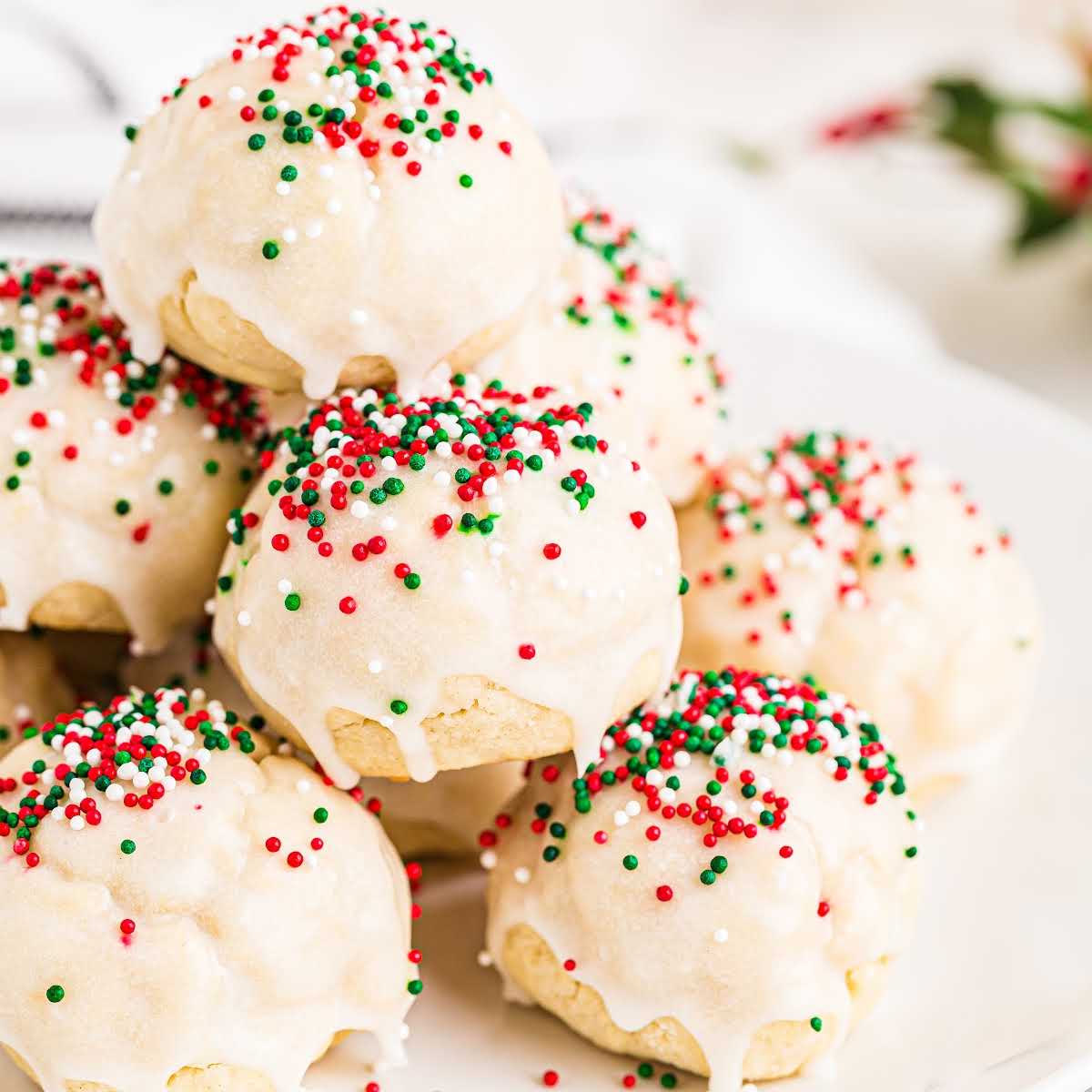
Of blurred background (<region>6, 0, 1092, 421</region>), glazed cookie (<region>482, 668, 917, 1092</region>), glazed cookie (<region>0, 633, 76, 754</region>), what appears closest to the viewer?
glazed cookie (<region>482, 668, 917, 1092</region>)

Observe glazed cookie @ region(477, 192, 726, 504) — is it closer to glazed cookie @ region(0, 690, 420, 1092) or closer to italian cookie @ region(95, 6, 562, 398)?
italian cookie @ region(95, 6, 562, 398)

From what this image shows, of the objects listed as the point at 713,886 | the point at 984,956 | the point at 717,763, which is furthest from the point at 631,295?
the point at 984,956

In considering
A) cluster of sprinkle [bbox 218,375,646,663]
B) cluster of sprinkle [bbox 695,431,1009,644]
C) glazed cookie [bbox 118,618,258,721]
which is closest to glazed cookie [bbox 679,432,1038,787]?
cluster of sprinkle [bbox 695,431,1009,644]

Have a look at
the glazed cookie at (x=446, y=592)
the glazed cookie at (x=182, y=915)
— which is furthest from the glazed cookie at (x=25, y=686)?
the glazed cookie at (x=446, y=592)

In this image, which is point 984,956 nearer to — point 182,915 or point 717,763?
point 717,763

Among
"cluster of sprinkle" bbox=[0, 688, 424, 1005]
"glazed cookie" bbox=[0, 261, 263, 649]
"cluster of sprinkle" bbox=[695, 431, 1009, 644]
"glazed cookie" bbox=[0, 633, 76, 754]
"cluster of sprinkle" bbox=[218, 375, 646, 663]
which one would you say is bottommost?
"glazed cookie" bbox=[0, 633, 76, 754]

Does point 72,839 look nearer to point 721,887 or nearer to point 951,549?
point 721,887
